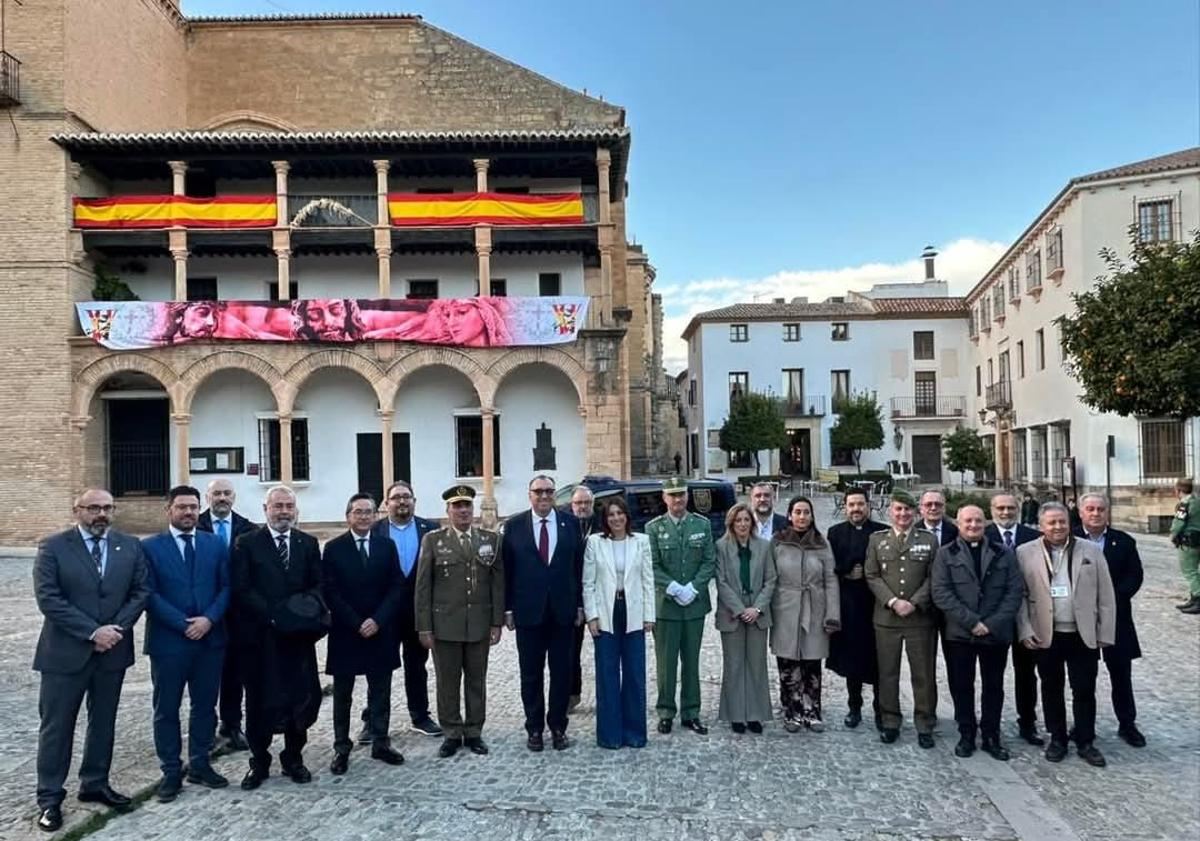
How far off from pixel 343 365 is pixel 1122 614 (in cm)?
1822

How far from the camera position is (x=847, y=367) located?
41000 millimetres

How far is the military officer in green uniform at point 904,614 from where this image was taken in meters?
5.75

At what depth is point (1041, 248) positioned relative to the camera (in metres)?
27.1

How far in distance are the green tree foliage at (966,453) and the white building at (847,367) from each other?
9.45 meters

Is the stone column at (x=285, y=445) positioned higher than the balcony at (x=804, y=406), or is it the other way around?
the balcony at (x=804, y=406)

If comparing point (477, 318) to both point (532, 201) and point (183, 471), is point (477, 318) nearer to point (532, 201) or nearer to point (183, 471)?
point (532, 201)

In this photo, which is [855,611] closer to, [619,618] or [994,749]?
[994,749]

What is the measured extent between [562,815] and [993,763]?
292 cm

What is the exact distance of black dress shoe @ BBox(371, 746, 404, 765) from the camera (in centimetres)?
554

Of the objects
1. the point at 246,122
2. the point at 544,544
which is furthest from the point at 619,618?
the point at 246,122

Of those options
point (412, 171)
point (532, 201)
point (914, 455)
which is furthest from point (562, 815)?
point (914, 455)

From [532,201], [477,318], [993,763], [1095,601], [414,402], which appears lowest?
[993,763]

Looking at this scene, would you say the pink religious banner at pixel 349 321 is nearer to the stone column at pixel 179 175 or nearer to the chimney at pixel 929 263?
the stone column at pixel 179 175

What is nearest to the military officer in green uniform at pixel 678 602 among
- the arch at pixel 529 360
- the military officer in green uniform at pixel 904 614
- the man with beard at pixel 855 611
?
the man with beard at pixel 855 611
